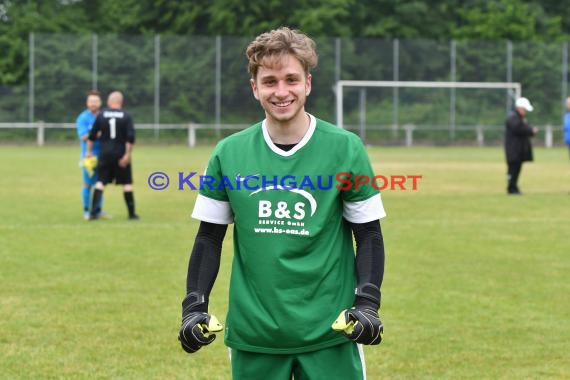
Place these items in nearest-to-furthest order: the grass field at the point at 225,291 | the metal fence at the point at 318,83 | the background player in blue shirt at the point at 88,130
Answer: the grass field at the point at 225,291, the background player in blue shirt at the point at 88,130, the metal fence at the point at 318,83

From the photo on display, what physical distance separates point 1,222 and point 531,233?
7.29 meters

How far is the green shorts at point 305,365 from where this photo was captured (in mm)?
3613

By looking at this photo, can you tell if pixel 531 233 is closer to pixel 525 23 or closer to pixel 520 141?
pixel 520 141

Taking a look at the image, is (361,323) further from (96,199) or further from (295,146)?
(96,199)

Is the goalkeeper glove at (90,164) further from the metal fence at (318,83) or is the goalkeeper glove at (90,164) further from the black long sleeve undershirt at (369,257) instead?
the metal fence at (318,83)

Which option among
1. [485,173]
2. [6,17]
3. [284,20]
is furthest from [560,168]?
[6,17]

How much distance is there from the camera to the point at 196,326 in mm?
3662

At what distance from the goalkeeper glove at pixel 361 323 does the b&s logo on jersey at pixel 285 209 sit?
306 mm

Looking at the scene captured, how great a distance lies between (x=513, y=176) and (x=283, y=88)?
689 inches

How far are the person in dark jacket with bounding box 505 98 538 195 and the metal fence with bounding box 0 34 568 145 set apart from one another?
2222 centimetres

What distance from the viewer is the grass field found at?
6617 mm

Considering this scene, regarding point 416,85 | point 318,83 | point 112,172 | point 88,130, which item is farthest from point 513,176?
point 318,83

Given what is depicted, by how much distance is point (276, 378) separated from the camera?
3.64 m

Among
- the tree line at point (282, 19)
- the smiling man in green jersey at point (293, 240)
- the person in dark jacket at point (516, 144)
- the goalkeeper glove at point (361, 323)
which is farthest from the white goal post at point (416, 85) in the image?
the goalkeeper glove at point (361, 323)
